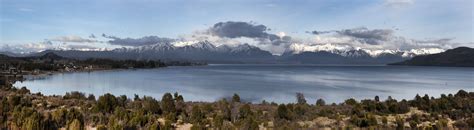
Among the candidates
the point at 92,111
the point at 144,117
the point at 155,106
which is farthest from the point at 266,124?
the point at 92,111

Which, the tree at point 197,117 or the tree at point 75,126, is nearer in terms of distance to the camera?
the tree at point 75,126

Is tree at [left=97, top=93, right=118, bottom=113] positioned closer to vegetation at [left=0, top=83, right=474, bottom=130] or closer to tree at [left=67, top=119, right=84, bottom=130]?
vegetation at [left=0, top=83, right=474, bottom=130]

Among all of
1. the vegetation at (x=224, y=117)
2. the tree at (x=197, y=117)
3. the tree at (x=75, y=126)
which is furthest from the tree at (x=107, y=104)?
the tree at (x=75, y=126)

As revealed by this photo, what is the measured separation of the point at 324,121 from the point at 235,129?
7.52 meters

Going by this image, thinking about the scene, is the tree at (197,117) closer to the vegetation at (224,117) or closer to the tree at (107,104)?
the vegetation at (224,117)

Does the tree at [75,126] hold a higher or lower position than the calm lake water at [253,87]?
higher

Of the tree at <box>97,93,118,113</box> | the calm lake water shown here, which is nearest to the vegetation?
the tree at <box>97,93,118,113</box>

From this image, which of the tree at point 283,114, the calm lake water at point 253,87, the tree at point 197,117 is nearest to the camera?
the tree at point 197,117

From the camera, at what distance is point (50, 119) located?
1095 inches

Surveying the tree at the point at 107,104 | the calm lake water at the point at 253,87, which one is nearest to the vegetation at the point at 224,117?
the tree at the point at 107,104

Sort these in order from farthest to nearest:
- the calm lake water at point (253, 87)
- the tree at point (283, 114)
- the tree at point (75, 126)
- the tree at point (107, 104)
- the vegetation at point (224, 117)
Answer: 1. the calm lake water at point (253, 87)
2. the tree at point (107, 104)
3. the tree at point (283, 114)
4. the vegetation at point (224, 117)
5. the tree at point (75, 126)

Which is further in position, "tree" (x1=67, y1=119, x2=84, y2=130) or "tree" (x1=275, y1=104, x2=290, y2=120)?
"tree" (x1=275, y1=104, x2=290, y2=120)

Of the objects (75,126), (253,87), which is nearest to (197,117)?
(75,126)

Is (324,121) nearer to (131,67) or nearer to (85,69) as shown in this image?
(85,69)
